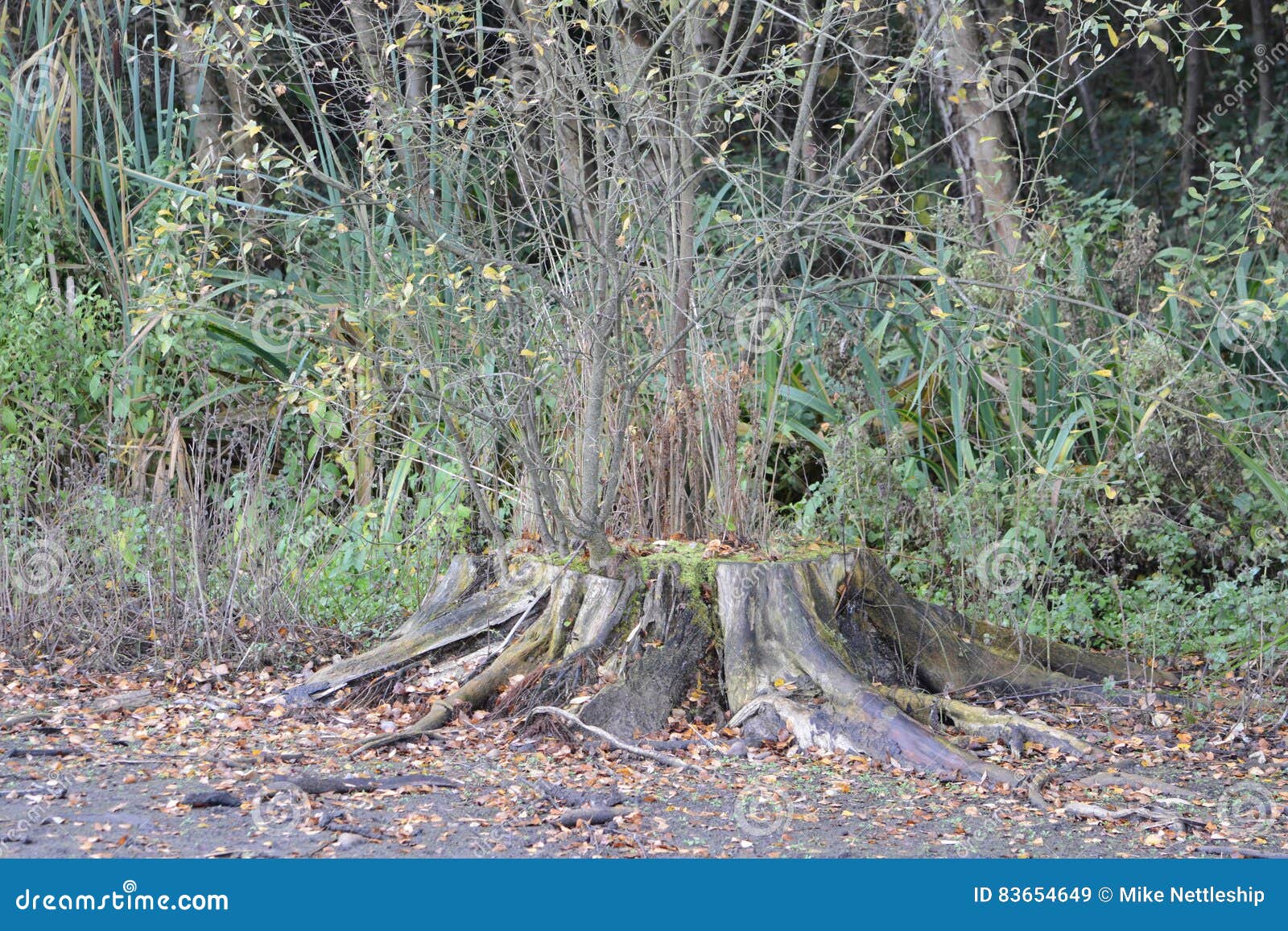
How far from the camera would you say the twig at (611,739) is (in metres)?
3.78

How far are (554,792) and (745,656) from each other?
980 mm

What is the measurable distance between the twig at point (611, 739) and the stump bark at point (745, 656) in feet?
0.14

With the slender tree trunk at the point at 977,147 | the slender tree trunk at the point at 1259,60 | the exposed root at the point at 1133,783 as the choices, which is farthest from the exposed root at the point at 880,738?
the slender tree trunk at the point at 1259,60

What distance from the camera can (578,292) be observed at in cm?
479

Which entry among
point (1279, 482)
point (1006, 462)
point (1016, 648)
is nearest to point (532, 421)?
point (1016, 648)

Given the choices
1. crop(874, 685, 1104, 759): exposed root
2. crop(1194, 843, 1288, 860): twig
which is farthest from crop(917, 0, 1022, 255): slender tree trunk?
crop(1194, 843, 1288, 860): twig

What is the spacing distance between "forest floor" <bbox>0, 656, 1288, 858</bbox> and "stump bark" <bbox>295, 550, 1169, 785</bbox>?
0.30ft

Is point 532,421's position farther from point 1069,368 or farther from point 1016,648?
point 1069,368

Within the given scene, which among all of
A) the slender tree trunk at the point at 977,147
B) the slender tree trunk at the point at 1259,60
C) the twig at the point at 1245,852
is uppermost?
the slender tree trunk at the point at 1259,60

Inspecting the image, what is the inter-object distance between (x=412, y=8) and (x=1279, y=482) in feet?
12.6

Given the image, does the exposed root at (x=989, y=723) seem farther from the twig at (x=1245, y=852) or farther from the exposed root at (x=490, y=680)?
the exposed root at (x=490, y=680)

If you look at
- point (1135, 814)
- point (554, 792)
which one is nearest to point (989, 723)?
point (1135, 814)

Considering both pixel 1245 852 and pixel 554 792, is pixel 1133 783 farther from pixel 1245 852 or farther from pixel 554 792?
pixel 554 792

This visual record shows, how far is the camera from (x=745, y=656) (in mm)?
4227
